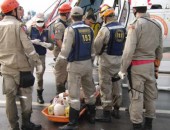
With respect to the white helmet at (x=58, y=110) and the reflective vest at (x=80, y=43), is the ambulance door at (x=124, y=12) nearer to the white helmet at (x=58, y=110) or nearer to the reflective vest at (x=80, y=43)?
the reflective vest at (x=80, y=43)

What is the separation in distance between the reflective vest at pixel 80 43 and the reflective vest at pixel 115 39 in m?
0.49

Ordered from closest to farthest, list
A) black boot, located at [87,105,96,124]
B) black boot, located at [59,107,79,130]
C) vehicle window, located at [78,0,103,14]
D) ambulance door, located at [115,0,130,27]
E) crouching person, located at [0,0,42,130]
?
crouching person, located at [0,0,42,130]
black boot, located at [59,107,79,130]
black boot, located at [87,105,96,124]
ambulance door, located at [115,0,130,27]
vehicle window, located at [78,0,103,14]

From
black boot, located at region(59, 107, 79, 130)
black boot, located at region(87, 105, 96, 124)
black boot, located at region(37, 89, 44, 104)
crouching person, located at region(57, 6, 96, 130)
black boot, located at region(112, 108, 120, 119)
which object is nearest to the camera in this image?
crouching person, located at region(57, 6, 96, 130)

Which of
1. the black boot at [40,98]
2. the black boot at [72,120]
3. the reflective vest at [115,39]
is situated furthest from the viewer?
the black boot at [40,98]

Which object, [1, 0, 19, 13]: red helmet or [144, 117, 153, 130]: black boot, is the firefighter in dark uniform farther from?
[1, 0, 19, 13]: red helmet

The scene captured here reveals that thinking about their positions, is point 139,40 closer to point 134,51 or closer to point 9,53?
point 134,51

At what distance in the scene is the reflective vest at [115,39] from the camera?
5.55 m

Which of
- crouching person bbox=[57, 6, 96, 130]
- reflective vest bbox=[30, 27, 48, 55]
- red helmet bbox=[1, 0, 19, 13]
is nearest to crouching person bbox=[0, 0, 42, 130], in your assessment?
red helmet bbox=[1, 0, 19, 13]

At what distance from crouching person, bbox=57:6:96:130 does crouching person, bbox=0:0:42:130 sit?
593mm

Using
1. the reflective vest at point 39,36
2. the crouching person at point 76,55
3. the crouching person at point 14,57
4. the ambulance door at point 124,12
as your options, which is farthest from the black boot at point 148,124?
the ambulance door at point 124,12

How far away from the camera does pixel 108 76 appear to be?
5688 mm

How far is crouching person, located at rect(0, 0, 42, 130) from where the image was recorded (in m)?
4.73

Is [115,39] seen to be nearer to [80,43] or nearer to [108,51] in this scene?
[108,51]

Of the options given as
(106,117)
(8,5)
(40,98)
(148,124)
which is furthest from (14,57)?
(148,124)
